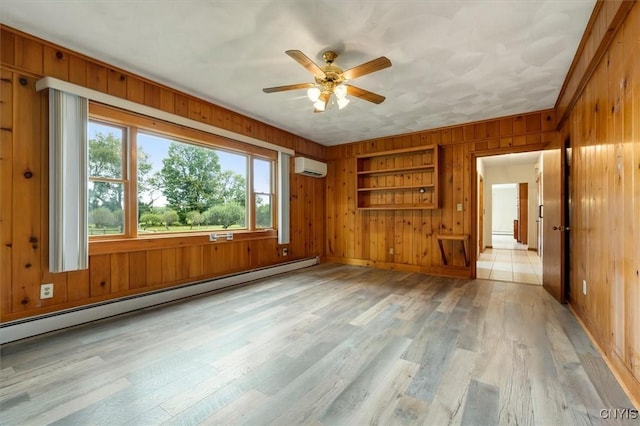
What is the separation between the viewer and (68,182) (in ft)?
8.11

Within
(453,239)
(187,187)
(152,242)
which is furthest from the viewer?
(453,239)

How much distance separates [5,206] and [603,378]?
449cm

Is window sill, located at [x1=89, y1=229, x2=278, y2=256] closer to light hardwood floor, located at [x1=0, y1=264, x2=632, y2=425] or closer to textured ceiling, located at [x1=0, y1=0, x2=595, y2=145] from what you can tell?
light hardwood floor, located at [x1=0, y1=264, x2=632, y2=425]

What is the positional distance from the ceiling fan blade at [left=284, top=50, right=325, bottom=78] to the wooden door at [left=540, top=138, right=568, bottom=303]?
2936 millimetres

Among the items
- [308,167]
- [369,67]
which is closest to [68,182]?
[369,67]

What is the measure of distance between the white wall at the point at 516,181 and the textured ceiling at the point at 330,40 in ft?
18.0

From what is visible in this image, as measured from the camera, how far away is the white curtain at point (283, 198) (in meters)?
4.80

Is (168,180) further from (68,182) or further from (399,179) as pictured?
(399,179)

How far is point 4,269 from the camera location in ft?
7.38

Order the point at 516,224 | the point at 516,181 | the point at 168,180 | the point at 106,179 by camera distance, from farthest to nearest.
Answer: the point at 516,224 → the point at 516,181 → the point at 168,180 → the point at 106,179

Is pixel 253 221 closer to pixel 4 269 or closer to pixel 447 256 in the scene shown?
pixel 4 269

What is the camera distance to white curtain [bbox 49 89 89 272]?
7.95ft

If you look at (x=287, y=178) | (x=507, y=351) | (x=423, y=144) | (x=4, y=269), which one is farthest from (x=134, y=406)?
(x=423, y=144)

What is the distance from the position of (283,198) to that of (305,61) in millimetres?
2871
